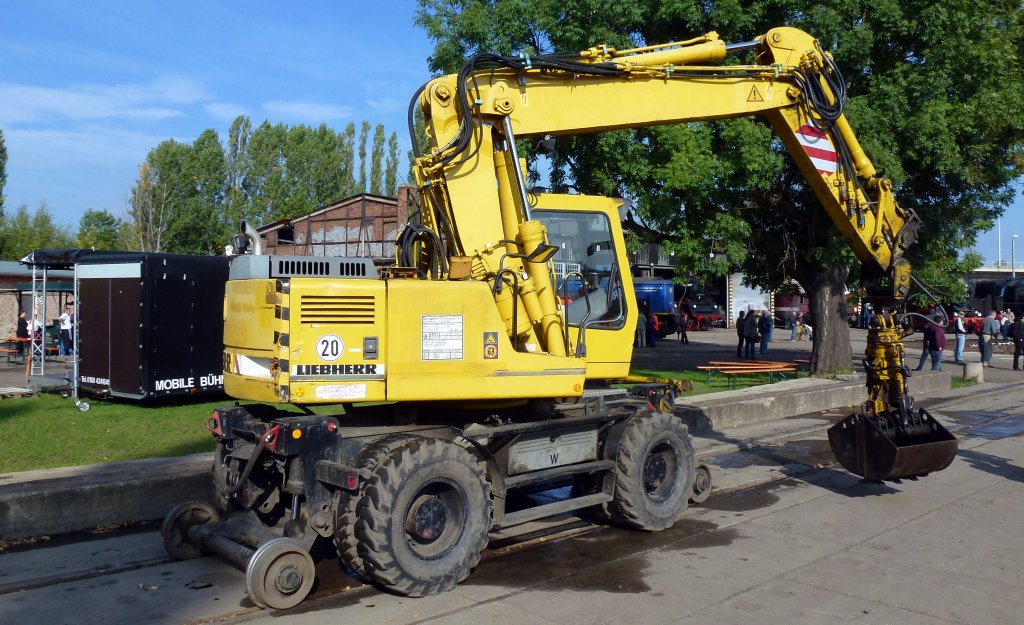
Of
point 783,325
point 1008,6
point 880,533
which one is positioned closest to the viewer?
point 880,533

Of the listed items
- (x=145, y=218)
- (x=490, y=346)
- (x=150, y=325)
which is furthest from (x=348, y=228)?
(x=490, y=346)

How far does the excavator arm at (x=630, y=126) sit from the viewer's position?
735 cm

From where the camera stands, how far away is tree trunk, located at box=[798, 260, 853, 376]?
19.3 m

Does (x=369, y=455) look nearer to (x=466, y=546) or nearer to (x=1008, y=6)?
(x=466, y=546)

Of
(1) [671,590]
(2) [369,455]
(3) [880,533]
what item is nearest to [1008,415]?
(3) [880,533]

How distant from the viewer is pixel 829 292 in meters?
19.3

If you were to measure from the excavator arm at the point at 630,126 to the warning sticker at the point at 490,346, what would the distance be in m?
0.50

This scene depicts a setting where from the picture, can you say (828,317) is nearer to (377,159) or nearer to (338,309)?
(338,309)

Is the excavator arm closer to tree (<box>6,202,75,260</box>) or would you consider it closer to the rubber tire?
the rubber tire

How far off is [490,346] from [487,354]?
71 mm

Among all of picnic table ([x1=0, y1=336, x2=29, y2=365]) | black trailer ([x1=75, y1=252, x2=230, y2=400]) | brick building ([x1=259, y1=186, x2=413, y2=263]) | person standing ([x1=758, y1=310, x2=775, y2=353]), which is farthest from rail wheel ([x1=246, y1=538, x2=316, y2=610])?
brick building ([x1=259, y1=186, x2=413, y2=263])

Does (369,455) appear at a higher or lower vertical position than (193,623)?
higher

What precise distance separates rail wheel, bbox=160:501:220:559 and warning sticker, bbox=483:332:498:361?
8.72 ft

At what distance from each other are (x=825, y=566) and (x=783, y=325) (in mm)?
49343
